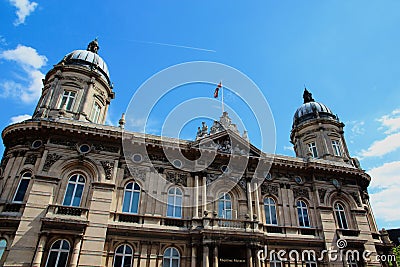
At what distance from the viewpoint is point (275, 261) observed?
2044 centimetres

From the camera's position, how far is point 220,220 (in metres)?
19.7

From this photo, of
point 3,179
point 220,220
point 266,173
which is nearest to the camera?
point 3,179

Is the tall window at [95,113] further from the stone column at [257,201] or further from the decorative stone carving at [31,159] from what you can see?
the stone column at [257,201]

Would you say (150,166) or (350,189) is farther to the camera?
(350,189)

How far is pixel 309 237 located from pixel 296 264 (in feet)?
8.34

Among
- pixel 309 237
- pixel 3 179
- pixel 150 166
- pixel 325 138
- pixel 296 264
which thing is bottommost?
pixel 296 264

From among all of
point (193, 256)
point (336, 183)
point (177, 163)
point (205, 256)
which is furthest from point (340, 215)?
point (177, 163)

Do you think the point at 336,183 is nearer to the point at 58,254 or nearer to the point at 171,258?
the point at 171,258

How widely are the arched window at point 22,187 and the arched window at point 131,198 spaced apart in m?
6.65

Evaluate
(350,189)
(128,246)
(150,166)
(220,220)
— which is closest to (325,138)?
(350,189)

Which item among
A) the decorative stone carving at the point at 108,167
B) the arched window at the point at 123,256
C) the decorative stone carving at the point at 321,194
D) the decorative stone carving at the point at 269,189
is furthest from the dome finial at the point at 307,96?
the arched window at the point at 123,256

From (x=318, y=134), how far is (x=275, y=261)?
657 inches

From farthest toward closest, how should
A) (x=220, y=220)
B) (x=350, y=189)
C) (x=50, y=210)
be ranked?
(x=350, y=189) < (x=220, y=220) < (x=50, y=210)

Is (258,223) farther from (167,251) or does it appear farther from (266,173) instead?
(167,251)
